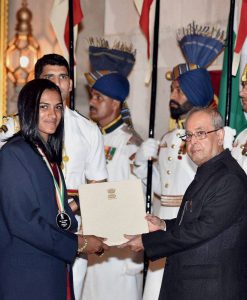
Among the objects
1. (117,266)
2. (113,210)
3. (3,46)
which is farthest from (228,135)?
(3,46)

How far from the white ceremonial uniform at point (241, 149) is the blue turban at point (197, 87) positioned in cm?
41

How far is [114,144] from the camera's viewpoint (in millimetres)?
5855

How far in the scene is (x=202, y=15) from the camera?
6.15 metres

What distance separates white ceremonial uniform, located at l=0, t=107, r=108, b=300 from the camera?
4641 mm

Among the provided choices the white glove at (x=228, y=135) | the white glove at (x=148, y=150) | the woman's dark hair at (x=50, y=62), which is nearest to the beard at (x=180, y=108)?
the white glove at (x=148, y=150)

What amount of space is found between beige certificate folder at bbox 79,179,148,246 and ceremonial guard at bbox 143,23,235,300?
0.99 meters

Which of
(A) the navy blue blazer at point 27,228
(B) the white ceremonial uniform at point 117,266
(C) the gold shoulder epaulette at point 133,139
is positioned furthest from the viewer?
(C) the gold shoulder epaulette at point 133,139

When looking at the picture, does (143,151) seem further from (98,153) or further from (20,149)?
(20,149)

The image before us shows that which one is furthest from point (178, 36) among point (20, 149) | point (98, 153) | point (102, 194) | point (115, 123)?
point (20, 149)

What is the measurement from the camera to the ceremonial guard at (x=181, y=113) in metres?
5.27

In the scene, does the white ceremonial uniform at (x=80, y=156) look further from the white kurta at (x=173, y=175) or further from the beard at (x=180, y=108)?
the beard at (x=180, y=108)

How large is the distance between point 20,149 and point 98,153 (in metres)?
1.15

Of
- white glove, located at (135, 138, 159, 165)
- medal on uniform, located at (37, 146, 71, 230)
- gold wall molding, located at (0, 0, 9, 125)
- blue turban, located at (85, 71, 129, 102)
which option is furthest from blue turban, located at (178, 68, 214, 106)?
gold wall molding, located at (0, 0, 9, 125)

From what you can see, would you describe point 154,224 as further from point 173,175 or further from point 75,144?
point 173,175
